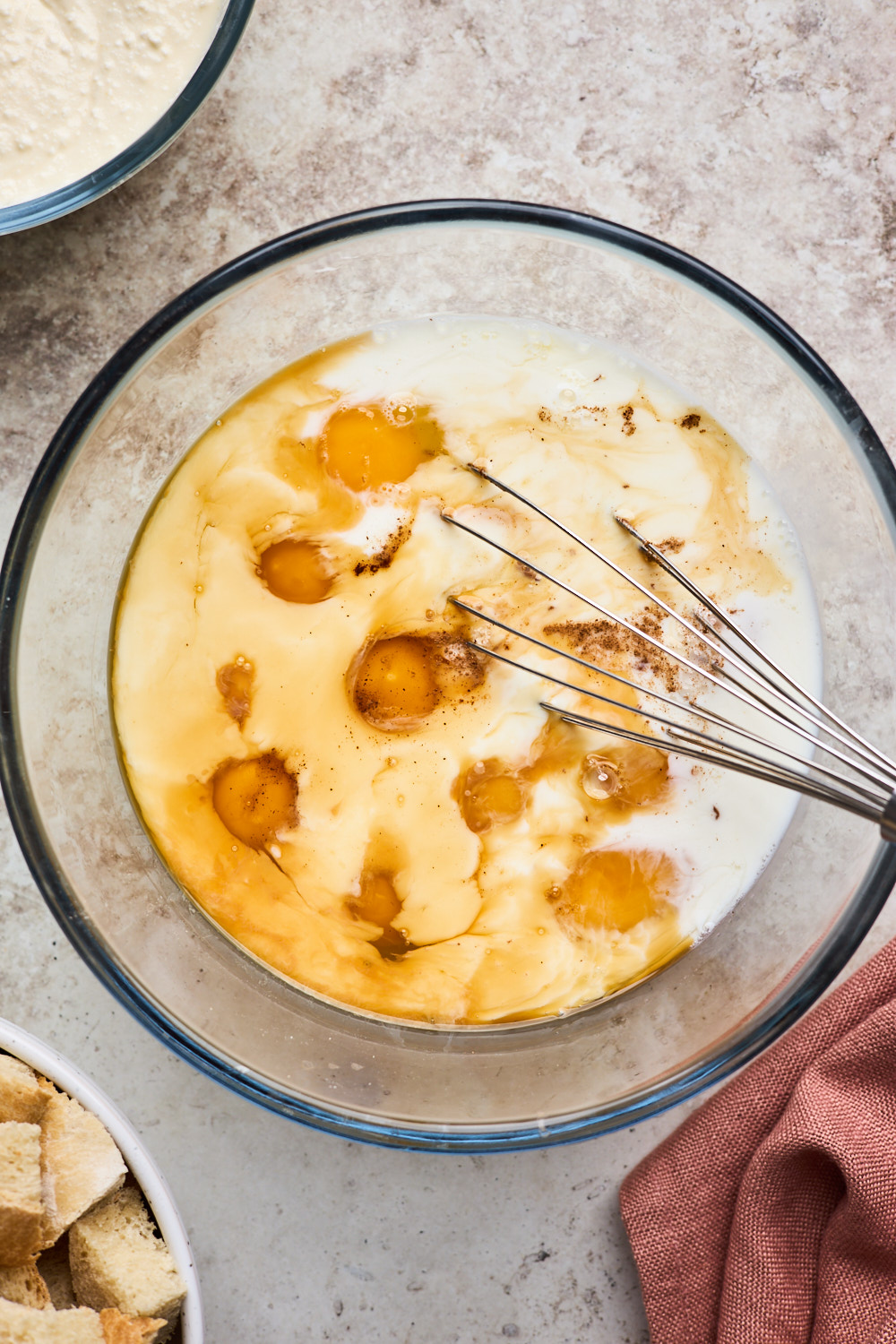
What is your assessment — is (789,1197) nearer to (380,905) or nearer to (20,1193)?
(380,905)

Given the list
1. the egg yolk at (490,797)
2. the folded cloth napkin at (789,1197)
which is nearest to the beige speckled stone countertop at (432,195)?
the folded cloth napkin at (789,1197)

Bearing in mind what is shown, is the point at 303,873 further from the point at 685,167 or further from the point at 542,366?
the point at 685,167

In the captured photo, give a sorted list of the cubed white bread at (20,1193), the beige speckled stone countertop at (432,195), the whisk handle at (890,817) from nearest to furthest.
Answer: the whisk handle at (890,817) < the cubed white bread at (20,1193) < the beige speckled stone countertop at (432,195)

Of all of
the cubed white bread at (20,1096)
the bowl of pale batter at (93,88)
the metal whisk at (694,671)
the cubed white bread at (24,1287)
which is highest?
the bowl of pale batter at (93,88)

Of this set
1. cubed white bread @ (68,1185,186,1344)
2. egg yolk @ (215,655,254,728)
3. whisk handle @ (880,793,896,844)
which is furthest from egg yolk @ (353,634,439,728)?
cubed white bread @ (68,1185,186,1344)

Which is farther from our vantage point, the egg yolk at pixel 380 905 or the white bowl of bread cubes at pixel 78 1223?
the egg yolk at pixel 380 905

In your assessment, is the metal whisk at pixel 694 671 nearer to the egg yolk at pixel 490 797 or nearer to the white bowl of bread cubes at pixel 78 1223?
the egg yolk at pixel 490 797

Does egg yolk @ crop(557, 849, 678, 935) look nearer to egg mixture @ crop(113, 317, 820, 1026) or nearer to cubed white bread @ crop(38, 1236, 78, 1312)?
egg mixture @ crop(113, 317, 820, 1026)
